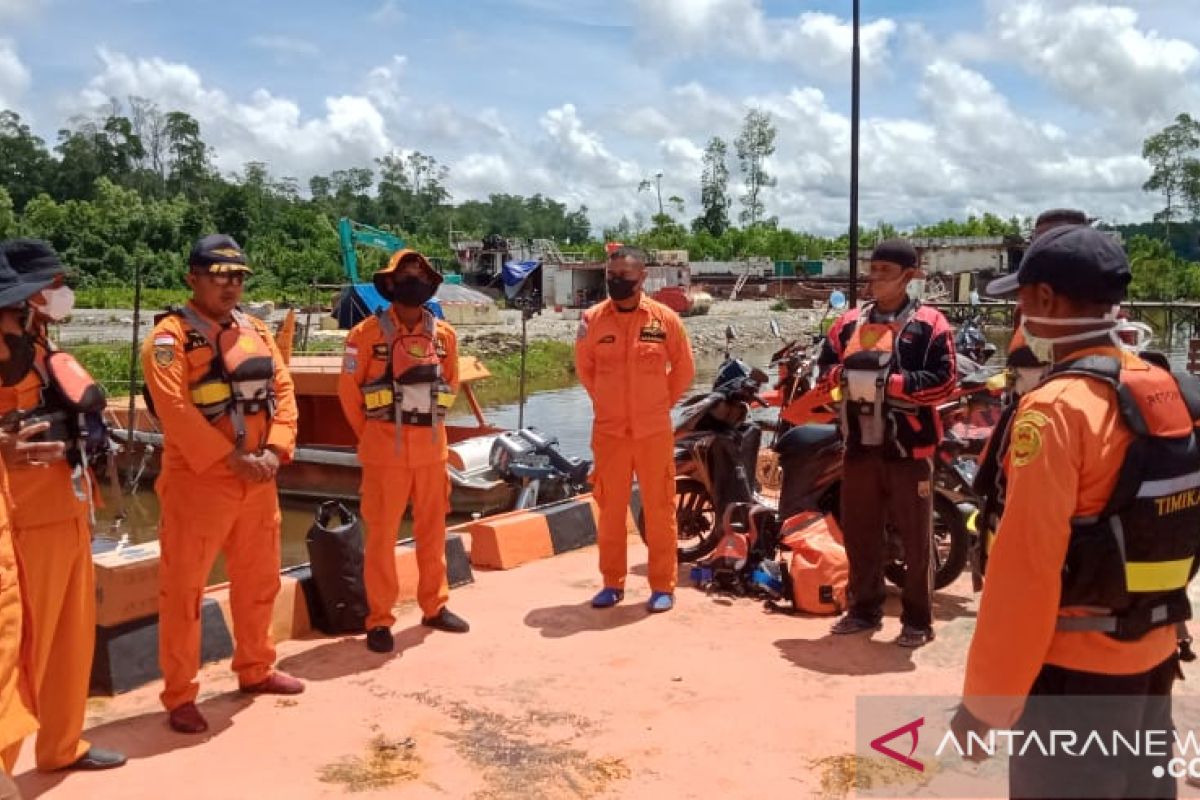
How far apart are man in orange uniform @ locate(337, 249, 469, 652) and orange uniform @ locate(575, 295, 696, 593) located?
0.91 metres

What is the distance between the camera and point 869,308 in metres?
5.12

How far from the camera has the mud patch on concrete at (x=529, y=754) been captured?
3586 mm

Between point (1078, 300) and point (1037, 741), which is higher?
point (1078, 300)

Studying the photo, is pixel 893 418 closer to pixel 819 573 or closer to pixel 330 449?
pixel 819 573

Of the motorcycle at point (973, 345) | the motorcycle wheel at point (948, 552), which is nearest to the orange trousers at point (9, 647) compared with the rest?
the motorcycle wheel at point (948, 552)

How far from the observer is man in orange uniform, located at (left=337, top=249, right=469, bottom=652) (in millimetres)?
5059

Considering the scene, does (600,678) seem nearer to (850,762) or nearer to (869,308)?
(850,762)

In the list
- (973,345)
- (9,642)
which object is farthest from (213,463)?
(973,345)

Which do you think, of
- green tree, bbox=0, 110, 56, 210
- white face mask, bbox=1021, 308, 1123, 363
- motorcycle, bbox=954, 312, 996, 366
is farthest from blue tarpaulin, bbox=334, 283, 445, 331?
green tree, bbox=0, 110, 56, 210

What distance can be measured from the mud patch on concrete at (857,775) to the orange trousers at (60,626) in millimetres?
2690

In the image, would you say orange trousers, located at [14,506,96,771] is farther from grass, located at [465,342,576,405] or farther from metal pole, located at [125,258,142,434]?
grass, located at [465,342,576,405]

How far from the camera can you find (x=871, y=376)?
490 cm

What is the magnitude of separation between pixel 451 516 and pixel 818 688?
7622 mm

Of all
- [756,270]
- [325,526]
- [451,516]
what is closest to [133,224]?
[756,270]
